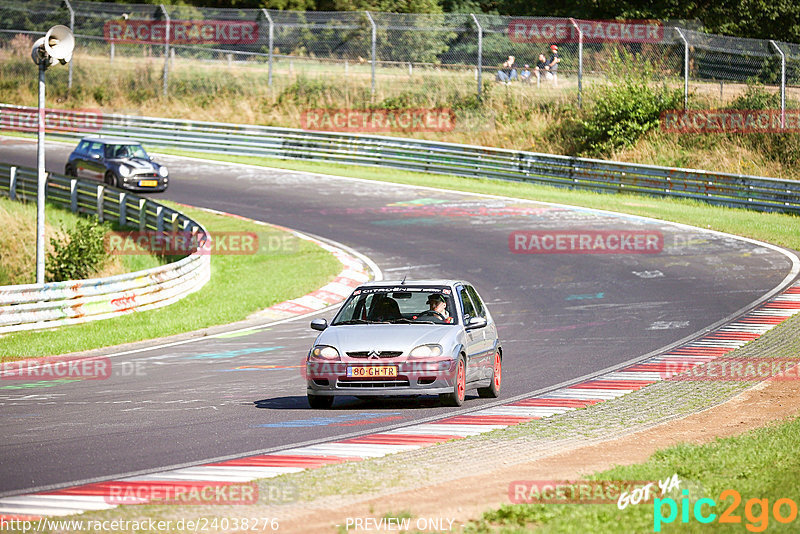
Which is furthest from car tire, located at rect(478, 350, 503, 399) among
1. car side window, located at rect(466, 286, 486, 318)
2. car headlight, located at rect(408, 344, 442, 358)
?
car headlight, located at rect(408, 344, 442, 358)

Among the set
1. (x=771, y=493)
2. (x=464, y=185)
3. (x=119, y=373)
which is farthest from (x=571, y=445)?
(x=464, y=185)

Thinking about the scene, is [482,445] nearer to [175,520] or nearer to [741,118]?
[175,520]

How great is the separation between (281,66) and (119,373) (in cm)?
3118

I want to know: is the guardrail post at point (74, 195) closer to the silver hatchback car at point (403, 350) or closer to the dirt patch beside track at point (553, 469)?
the silver hatchback car at point (403, 350)

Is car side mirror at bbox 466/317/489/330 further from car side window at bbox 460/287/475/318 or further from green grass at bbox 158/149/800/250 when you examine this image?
green grass at bbox 158/149/800/250

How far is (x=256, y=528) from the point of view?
6605 mm

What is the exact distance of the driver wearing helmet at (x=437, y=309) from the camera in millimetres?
12242

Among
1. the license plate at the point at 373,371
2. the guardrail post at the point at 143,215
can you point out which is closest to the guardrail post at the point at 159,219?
the guardrail post at the point at 143,215

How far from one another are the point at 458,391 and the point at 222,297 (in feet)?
36.2

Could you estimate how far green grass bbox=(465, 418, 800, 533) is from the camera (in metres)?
6.39

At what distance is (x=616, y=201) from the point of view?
32250 mm

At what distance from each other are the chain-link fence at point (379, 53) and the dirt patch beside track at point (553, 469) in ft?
82.3

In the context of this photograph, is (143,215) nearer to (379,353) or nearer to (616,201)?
(616,201)

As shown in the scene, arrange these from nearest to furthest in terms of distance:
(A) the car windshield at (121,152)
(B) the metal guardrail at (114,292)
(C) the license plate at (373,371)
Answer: (C) the license plate at (373,371) < (B) the metal guardrail at (114,292) < (A) the car windshield at (121,152)
